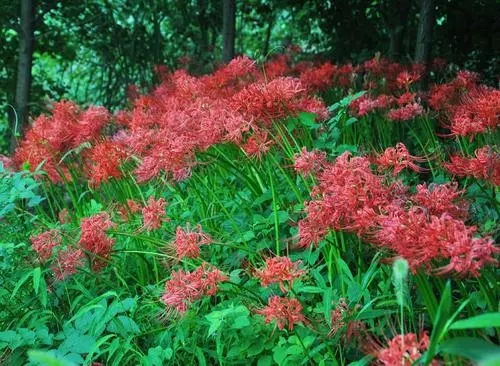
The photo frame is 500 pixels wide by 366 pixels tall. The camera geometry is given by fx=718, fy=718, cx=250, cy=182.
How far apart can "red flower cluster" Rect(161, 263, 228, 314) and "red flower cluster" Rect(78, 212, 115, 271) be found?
0.45m

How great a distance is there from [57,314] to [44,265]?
7.4 inches

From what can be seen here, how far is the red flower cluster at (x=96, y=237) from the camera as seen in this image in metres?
2.20

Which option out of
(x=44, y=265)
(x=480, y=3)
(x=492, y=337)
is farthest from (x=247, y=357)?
(x=480, y=3)

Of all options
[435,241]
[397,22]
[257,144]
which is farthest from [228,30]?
[435,241]

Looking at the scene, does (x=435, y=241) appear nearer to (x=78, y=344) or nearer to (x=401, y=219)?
(x=401, y=219)

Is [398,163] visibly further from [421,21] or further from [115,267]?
[421,21]

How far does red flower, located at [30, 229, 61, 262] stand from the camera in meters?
2.33

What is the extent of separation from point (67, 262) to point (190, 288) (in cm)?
62

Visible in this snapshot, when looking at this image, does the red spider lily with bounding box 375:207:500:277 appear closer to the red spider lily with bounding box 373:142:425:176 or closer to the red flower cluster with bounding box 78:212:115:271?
the red spider lily with bounding box 373:142:425:176

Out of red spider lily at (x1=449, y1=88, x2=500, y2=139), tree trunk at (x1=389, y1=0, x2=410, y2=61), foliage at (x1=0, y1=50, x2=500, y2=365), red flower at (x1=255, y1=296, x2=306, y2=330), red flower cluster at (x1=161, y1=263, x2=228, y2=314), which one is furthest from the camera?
tree trunk at (x1=389, y1=0, x2=410, y2=61)

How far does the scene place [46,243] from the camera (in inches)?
92.0

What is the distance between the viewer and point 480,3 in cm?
550

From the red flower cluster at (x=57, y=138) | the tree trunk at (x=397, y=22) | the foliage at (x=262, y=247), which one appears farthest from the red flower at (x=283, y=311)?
the tree trunk at (x=397, y=22)

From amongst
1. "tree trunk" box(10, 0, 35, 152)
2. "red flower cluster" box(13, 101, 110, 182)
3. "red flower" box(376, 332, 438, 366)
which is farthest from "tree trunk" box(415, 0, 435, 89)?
"red flower" box(376, 332, 438, 366)
